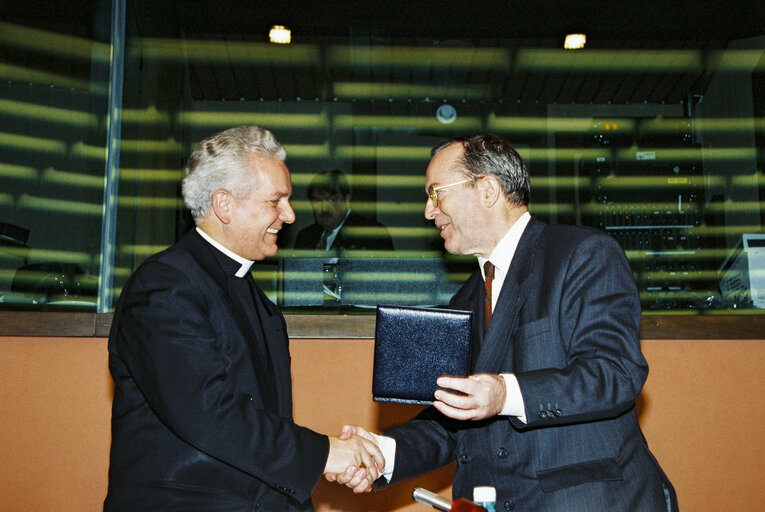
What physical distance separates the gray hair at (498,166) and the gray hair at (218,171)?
63 cm

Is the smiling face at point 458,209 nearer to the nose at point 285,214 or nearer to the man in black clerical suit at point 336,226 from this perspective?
the nose at point 285,214

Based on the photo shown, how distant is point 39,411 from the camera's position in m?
2.66

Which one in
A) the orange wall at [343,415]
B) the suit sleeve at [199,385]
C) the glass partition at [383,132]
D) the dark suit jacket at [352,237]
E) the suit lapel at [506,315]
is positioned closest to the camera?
the suit sleeve at [199,385]

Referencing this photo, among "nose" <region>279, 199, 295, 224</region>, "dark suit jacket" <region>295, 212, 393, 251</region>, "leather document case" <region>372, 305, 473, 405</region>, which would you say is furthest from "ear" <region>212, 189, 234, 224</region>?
"dark suit jacket" <region>295, 212, 393, 251</region>

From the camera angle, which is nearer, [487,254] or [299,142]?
[487,254]

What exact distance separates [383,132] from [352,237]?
65.7 inches

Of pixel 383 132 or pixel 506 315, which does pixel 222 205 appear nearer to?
pixel 506 315

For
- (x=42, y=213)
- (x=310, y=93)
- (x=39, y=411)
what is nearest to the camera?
(x=39, y=411)

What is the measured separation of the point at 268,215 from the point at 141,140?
5.43 ft

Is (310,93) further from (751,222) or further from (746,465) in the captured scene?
(746,465)

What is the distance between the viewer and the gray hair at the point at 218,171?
2.14 meters

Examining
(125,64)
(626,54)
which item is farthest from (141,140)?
(626,54)

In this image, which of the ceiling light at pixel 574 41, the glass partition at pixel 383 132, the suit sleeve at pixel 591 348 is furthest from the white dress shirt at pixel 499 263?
the ceiling light at pixel 574 41

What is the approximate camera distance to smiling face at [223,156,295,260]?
2.16 metres
